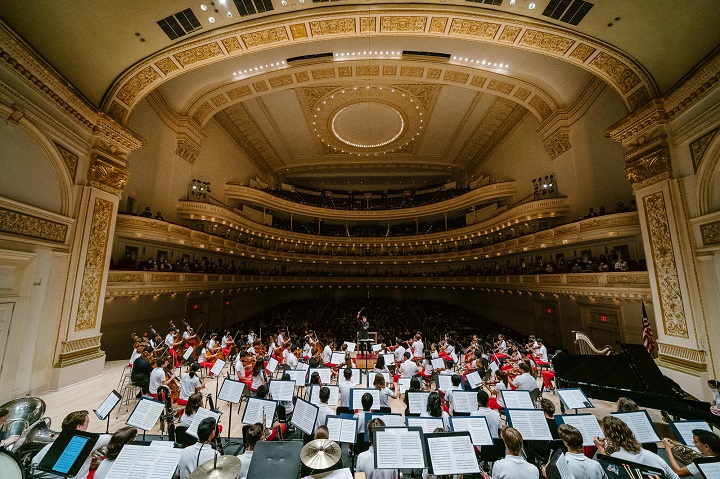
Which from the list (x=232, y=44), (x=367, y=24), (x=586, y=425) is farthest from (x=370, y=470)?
(x=232, y=44)

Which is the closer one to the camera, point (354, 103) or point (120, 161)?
point (120, 161)

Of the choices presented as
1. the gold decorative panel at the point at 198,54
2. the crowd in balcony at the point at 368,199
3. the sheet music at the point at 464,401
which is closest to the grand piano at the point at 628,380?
the sheet music at the point at 464,401

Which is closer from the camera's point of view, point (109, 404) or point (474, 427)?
point (474, 427)

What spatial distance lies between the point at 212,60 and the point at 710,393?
16760mm

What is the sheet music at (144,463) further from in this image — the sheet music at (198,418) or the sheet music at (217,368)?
the sheet music at (217,368)

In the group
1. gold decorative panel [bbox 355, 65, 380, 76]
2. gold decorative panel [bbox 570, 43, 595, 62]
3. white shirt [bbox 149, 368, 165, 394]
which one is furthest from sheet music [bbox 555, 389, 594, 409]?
gold decorative panel [bbox 355, 65, 380, 76]

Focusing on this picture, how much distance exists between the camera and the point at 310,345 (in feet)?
37.5

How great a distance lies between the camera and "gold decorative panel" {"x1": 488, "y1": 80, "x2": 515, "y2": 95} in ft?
50.3

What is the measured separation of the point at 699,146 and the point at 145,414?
13.4 m

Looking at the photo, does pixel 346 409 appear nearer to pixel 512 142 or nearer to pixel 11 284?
pixel 11 284

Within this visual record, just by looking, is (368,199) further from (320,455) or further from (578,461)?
(320,455)

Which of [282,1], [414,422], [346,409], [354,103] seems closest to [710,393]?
[414,422]

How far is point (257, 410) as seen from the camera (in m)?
4.75

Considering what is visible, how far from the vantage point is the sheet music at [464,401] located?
5454 millimetres
